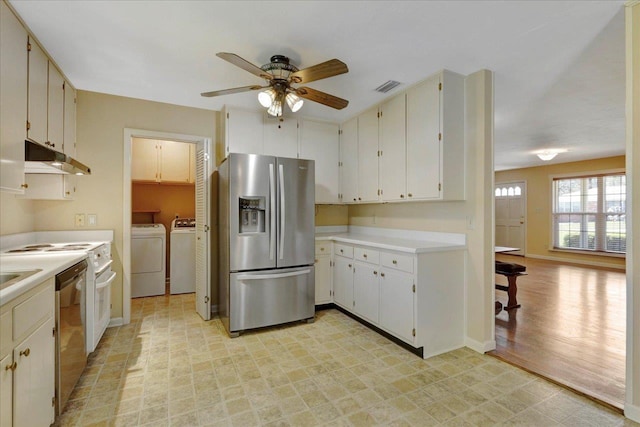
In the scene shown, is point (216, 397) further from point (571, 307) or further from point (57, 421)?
point (571, 307)

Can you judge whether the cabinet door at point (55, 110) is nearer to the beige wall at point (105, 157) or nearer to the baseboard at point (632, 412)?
the beige wall at point (105, 157)

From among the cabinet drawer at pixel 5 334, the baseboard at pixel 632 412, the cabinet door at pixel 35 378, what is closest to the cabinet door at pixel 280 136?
the cabinet door at pixel 35 378

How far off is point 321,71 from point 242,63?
1.75ft

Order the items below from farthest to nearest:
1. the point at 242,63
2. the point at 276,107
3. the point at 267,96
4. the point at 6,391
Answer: the point at 276,107 → the point at 267,96 → the point at 242,63 → the point at 6,391

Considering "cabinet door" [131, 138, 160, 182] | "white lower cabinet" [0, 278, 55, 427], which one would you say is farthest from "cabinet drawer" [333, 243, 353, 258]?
"cabinet door" [131, 138, 160, 182]

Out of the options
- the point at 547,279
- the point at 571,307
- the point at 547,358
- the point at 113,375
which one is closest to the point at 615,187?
the point at 547,279

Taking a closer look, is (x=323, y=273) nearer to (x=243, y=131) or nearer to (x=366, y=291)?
Result: (x=366, y=291)

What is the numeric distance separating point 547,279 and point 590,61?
169 inches

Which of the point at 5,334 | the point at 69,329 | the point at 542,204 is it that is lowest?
the point at 69,329

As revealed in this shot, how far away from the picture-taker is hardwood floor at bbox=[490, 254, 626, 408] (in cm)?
227

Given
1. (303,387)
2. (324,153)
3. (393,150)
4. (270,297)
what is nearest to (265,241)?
(270,297)

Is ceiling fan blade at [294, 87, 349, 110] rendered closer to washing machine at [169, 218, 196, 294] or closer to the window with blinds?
washing machine at [169, 218, 196, 294]

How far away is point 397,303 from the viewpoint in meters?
2.77

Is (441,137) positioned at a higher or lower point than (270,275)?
higher
